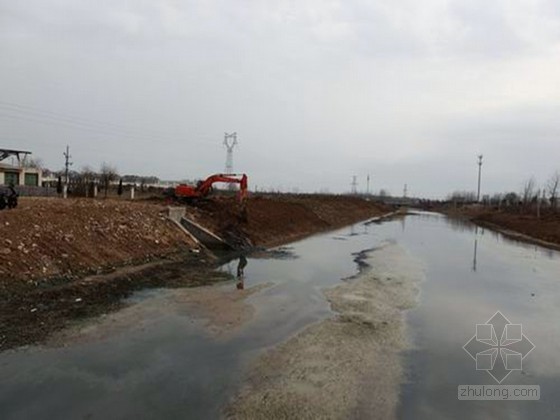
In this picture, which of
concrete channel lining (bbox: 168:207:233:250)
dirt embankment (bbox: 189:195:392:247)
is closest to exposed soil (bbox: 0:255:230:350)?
concrete channel lining (bbox: 168:207:233:250)

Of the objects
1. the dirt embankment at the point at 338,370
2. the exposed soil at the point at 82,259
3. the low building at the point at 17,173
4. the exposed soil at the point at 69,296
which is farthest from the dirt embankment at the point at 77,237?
the low building at the point at 17,173

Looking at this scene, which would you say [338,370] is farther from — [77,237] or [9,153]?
[9,153]

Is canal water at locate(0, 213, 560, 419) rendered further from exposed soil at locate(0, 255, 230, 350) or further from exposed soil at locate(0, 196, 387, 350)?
exposed soil at locate(0, 196, 387, 350)

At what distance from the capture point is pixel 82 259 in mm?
19625

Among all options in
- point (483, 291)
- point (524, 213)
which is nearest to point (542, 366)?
point (483, 291)

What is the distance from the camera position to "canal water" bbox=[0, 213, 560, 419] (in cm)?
852

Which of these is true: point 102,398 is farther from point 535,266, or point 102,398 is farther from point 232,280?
point 535,266

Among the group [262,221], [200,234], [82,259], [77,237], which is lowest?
[82,259]

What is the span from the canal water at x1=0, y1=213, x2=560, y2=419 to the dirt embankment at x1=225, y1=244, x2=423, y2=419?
0.36 m

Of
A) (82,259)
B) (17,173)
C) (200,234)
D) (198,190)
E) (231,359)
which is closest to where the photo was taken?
(231,359)

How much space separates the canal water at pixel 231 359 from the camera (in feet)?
28.0

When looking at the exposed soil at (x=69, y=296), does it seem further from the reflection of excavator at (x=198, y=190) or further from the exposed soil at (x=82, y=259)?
the reflection of excavator at (x=198, y=190)

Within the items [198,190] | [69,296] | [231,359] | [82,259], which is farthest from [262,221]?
[231,359]

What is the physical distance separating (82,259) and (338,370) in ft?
42.7
